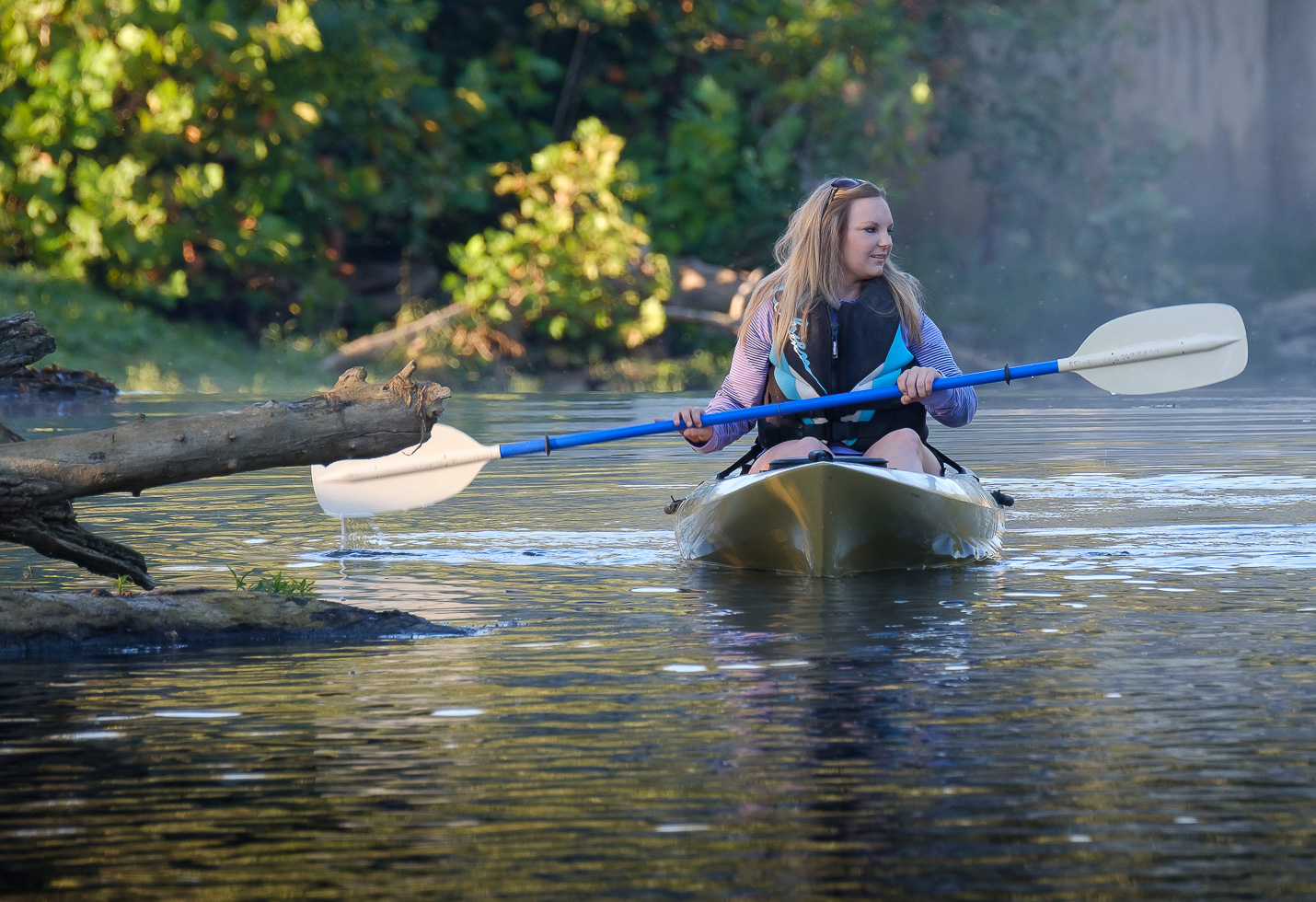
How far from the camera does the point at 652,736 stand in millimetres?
3502

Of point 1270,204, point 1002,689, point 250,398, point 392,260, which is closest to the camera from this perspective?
point 1002,689

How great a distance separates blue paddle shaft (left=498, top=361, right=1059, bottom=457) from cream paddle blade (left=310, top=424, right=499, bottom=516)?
0.51 ft

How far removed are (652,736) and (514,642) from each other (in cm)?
113

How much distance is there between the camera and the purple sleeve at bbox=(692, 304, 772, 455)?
6.32 m

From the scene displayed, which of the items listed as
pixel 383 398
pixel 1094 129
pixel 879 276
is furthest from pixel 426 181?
pixel 383 398

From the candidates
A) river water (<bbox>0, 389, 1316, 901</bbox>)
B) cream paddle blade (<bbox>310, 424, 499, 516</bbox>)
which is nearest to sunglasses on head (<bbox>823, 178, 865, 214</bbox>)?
river water (<bbox>0, 389, 1316, 901</bbox>)

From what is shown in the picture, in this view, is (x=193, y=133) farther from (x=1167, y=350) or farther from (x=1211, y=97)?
(x=1167, y=350)

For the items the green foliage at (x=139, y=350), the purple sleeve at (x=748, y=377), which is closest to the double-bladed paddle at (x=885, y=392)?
the purple sleeve at (x=748, y=377)

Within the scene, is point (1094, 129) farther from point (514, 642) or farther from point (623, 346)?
point (514, 642)

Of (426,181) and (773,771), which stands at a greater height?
(426,181)

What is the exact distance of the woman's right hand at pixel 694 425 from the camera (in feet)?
19.8

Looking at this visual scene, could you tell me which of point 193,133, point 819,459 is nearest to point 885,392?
point 819,459

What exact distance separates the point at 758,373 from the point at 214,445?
2277 millimetres

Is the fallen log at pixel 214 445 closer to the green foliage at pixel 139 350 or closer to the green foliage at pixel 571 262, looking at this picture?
the green foliage at pixel 139 350
